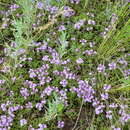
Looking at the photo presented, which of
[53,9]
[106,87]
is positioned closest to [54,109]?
[106,87]

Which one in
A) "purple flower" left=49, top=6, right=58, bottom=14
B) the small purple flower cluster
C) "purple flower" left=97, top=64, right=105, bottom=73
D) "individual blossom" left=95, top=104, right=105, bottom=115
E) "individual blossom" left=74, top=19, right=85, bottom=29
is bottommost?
"individual blossom" left=95, top=104, right=105, bottom=115

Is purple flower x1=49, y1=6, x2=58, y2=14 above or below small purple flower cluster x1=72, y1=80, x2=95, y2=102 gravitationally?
above

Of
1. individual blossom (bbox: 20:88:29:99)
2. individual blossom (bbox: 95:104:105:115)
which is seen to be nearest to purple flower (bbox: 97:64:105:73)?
individual blossom (bbox: 95:104:105:115)

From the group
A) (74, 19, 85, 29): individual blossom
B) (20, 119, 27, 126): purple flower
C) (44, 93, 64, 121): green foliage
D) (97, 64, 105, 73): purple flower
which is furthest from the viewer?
(74, 19, 85, 29): individual blossom

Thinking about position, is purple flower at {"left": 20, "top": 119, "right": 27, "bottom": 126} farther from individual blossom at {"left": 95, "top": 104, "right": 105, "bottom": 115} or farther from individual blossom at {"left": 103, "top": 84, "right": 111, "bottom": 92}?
individual blossom at {"left": 103, "top": 84, "right": 111, "bottom": 92}

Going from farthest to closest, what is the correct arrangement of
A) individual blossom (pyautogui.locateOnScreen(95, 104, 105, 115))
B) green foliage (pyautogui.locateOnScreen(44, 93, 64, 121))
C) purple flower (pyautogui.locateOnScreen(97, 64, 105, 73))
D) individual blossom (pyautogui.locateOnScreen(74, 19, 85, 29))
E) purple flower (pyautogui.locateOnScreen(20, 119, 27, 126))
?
1. individual blossom (pyautogui.locateOnScreen(74, 19, 85, 29))
2. purple flower (pyautogui.locateOnScreen(97, 64, 105, 73))
3. individual blossom (pyautogui.locateOnScreen(95, 104, 105, 115))
4. purple flower (pyautogui.locateOnScreen(20, 119, 27, 126))
5. green foliage (pyautogui.locateOnScreen(44, 93, 64, 121))

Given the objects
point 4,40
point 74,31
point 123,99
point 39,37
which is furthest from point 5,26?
point 123,99

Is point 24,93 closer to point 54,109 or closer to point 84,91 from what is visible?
point 54,109

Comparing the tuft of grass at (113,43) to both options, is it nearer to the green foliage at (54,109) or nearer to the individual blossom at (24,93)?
the green foliage at (54,109)

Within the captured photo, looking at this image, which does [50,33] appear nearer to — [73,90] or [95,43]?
[95,43]

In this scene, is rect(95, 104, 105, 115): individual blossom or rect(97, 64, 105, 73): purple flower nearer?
rect(95, 104, 105, 115): individual blossom

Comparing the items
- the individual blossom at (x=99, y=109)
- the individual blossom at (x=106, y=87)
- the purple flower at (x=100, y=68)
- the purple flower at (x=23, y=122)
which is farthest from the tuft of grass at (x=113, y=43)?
the purple flower at (x=23, y=122)
